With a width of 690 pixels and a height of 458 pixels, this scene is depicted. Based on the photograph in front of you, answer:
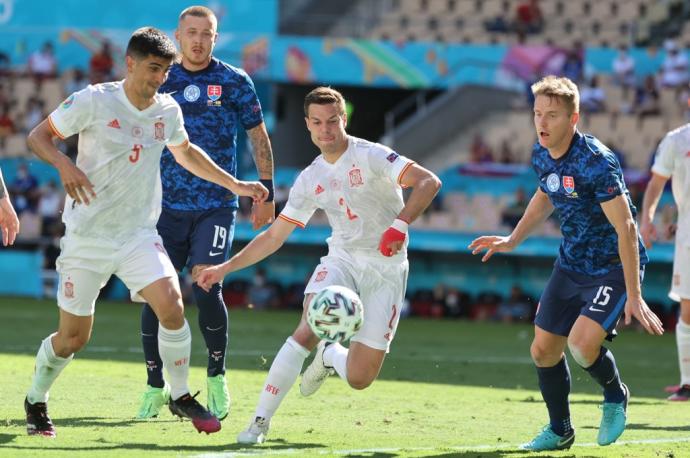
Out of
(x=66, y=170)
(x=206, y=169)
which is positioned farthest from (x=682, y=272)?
(x=66, y=170)

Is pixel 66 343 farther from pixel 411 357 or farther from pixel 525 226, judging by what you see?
pixel 411 357

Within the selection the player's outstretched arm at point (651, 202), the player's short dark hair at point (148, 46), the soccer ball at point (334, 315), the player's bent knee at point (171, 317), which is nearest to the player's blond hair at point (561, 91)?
the soccer ball at point (334, 315)

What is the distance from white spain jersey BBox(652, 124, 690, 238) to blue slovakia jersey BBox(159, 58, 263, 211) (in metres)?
4.11

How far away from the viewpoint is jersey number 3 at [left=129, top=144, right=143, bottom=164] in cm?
772

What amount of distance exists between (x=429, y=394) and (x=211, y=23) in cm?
371

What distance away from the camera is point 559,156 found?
25.4ft

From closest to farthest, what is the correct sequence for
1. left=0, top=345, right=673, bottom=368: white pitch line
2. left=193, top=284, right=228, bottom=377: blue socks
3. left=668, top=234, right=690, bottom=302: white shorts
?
left=193, top=284, right=228, bottom=377: blue socks < left=668, top=234, right=690, bottom=302: white shorts < left=0, top=345, right=673, bottom=368: white pitch line

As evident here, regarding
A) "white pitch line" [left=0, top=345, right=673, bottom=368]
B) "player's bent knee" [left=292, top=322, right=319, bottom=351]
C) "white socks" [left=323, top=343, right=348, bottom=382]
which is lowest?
"white pitch line" [left=0, top=345, right=673, bottom=368]

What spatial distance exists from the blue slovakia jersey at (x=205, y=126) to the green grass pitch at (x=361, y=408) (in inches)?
59.8

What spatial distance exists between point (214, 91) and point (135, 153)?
1781 mm

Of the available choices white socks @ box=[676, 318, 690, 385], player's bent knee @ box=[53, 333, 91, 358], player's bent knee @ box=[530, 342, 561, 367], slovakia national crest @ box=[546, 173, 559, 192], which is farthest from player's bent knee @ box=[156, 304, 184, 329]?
white socks @ box=[676, 318, 690, 385]

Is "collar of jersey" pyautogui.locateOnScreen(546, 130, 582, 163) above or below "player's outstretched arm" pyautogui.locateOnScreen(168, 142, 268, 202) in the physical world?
above

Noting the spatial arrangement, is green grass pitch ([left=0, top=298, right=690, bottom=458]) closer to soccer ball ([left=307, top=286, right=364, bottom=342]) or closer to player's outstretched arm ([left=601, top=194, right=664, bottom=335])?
soccer ball ([left=307, top=286, right=364, bottom=342])

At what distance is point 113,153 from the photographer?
766cm
